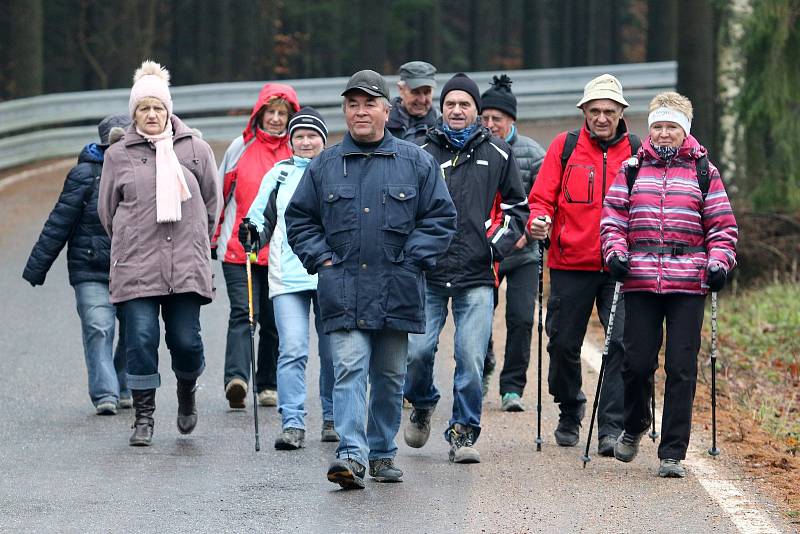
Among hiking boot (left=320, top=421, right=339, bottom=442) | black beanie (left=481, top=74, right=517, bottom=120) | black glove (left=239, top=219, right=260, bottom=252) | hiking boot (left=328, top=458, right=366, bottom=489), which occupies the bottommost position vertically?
hiking boot (left=320, top=421, right=339, bottom=442)

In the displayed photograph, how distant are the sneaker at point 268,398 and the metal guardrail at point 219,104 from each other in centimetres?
1306

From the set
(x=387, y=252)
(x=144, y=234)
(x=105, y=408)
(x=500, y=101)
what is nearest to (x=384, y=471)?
(x=387, y=252)

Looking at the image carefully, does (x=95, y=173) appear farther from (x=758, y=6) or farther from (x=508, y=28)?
(x=508, y=28)

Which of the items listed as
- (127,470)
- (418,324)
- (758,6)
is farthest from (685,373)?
(758,6)

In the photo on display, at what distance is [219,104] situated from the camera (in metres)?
26.0

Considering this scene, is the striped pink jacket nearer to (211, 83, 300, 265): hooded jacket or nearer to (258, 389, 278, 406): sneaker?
(211, 83, 300, 265): hooded jacket

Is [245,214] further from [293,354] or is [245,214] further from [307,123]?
[293,354]

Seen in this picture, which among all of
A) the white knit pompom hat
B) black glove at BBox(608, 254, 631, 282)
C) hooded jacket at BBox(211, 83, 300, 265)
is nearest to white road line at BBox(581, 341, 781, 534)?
black glove at BBox(608, 254, 631, 282)

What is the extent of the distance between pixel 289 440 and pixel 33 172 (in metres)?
15.0

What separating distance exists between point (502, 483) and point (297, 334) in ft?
5.70

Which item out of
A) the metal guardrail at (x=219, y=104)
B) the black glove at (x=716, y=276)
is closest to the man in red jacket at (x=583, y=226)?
the black glove at (x=716, y=276)

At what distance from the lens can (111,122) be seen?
392 inches

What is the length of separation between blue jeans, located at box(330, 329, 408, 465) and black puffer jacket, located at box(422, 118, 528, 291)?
30.5 inches

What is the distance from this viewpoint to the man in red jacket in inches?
347
